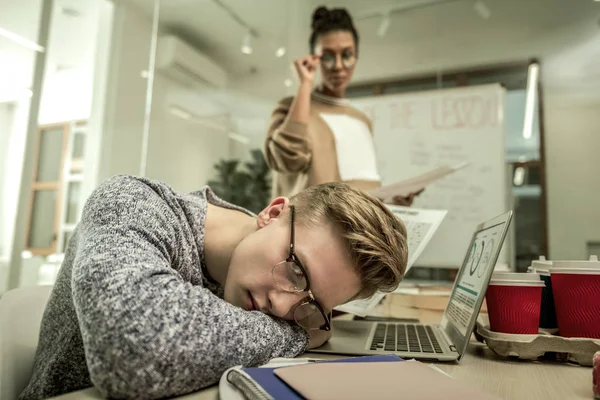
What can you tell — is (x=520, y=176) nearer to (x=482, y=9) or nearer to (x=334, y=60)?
(x=482, y=9)

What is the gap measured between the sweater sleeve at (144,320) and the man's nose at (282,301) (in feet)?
0.16

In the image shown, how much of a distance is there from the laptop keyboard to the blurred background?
1.78 metres

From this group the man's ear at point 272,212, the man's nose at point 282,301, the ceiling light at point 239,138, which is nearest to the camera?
the man's nose at point 282,301

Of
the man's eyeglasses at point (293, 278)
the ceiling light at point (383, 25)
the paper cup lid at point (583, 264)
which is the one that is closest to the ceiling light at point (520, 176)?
the ceiling light at point (383, 25)

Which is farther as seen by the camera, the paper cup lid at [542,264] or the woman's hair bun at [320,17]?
the woman's hair bun at [320,17]

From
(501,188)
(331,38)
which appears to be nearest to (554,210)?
(501,188)

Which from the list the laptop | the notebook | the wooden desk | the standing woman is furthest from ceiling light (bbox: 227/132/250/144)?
the notebook

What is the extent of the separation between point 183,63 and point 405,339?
10.1 feet

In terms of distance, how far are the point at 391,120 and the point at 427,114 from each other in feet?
0.74

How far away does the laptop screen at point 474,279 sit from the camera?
0.69 meters

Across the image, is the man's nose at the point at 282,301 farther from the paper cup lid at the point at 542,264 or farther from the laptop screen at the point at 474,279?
the paper cup lid at the point at 542,264

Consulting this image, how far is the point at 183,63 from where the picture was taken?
11.1ft

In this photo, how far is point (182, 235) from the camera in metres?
0.69

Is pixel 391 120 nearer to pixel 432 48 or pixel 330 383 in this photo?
pixel 432 48
